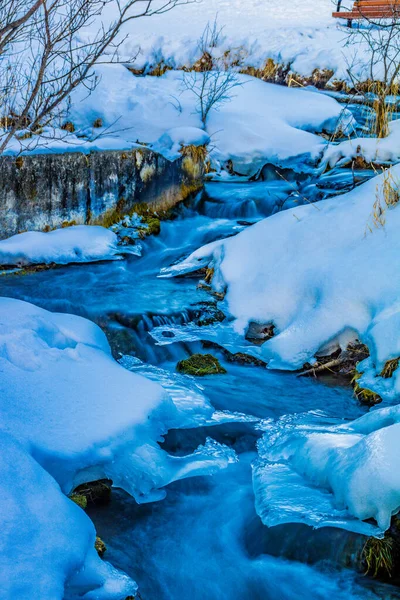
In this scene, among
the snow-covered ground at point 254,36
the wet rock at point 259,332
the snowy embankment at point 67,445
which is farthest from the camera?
the snow-covered ground at point 254,36

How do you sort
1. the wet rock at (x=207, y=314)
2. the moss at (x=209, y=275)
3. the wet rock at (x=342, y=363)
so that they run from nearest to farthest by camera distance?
the wet rock at (x=342, y=363) < the wet rock at (x=207, y=314) < the moss at (x=209, y=275)

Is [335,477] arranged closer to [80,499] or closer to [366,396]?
[80,499]

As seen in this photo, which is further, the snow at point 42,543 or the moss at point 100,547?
the moss at point 100,547

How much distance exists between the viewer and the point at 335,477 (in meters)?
3.16

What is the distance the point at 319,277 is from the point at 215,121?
658cm

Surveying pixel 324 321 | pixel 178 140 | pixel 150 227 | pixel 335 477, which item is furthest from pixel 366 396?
pixel 178 140

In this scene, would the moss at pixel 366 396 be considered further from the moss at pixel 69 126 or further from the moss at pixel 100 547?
the moss at pixel 69 126

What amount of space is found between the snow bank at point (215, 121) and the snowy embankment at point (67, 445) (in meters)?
5.03

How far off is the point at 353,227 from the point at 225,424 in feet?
7.90

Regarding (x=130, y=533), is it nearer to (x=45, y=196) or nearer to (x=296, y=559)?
(x=296, y=559)

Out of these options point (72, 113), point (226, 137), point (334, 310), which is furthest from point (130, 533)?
point (226, 137)

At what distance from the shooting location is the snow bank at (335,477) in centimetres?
292

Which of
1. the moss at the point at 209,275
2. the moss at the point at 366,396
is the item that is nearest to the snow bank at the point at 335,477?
the moss at the point at 366,396

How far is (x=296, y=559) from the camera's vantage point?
3.06 m
